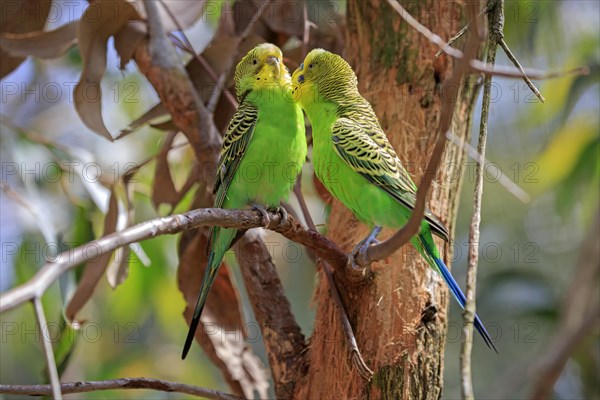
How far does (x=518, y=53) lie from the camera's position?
579 centimetres

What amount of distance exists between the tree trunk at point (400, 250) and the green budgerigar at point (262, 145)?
38 centimetres

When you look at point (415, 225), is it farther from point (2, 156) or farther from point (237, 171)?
point (2, 156)

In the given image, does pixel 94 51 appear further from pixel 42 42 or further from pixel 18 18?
pixel 18 18

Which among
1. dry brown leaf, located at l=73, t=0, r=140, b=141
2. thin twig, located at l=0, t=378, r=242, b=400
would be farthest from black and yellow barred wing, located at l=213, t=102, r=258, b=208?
thin twig, located at l=0, t=378, r=242, b=400

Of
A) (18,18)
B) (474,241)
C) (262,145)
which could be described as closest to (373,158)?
(262,145)

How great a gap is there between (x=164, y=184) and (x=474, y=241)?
7.87 ft

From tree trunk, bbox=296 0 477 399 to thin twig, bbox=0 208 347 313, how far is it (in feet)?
0.94

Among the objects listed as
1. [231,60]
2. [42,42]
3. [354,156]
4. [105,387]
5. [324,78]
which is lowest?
[105,387]

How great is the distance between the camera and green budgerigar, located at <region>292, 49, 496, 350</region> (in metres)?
3.00

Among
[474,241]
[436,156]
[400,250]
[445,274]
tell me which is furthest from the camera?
[400,250]

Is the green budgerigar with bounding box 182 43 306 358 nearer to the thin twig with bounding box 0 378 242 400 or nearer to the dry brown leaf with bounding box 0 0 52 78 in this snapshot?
the thin twig with bounding box 0 378 242 400

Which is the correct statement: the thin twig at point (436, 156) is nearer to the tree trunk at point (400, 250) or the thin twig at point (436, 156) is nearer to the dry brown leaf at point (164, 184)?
the tree trunk at point (400, 250)

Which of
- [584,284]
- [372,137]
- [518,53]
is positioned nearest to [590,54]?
[518,53]

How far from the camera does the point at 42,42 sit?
12.8 ft
